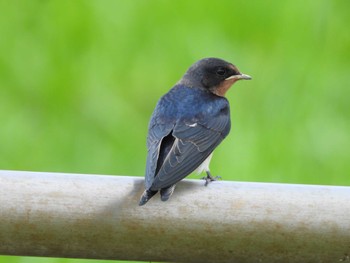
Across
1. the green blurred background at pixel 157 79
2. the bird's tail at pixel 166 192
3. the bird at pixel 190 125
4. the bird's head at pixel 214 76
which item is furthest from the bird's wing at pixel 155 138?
the green blurred background at pixel 157 79

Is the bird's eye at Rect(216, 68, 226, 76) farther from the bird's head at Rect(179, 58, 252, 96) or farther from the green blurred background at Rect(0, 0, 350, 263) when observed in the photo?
the green blurred background at Rect(0, 0, 350, 263)

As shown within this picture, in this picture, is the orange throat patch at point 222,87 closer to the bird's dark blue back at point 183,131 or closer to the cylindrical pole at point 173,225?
the bird's dark blue back at point 183,131

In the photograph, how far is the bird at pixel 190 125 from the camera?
8.09 ft

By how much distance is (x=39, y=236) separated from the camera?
1920 millimetres

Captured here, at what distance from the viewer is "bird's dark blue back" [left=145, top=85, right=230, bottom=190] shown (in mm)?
2477

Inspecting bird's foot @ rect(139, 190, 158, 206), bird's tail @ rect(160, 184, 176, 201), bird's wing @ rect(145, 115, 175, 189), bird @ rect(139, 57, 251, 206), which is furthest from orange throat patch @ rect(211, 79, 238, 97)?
bird's foot @ rect(139, 190, 158, 206)

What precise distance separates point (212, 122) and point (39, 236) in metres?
0.95

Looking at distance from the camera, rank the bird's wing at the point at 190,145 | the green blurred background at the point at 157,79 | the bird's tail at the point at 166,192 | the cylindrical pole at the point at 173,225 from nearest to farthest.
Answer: the cylindrical pole at the point at 173,225 → the bird's tail at the point at 166,192 → the bird's wing at the point at 190,145 → the green blurred background at the point at 157,79

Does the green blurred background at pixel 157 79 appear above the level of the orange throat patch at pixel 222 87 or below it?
below

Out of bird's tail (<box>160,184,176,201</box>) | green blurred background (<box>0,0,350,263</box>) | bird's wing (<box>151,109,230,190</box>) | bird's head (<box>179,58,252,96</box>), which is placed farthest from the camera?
green blurred background (<box>0,0,350,263</box>)

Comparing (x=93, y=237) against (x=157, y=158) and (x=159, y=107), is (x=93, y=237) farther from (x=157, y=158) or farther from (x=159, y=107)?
(x=159, y=107)

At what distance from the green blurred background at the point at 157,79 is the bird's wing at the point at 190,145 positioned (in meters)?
0.71

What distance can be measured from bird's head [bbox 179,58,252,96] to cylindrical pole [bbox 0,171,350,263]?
1.11m

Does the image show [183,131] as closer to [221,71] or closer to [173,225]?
[221,71]
